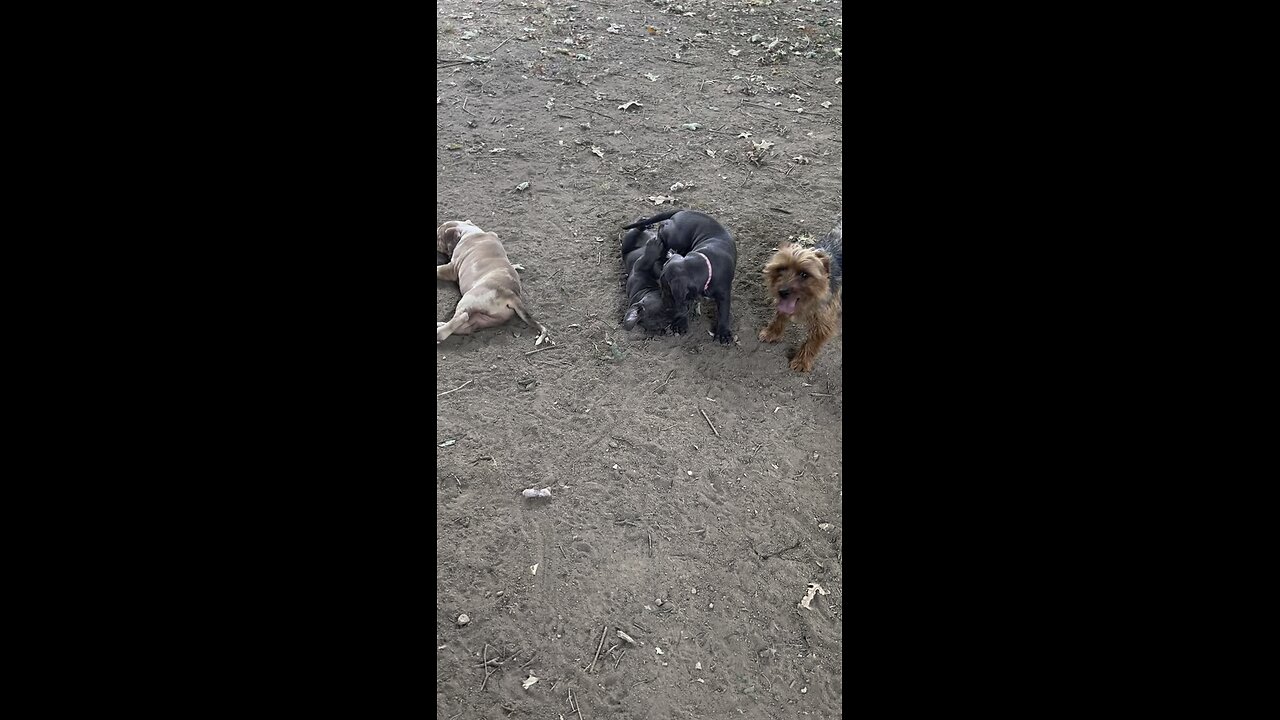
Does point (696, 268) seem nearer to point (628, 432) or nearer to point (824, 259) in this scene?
point (824, 259)

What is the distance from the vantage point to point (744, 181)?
23.4 ft

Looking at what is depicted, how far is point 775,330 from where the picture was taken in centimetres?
552

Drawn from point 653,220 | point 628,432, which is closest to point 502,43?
point 653,220

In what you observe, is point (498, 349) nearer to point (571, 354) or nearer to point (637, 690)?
point (571, 354)

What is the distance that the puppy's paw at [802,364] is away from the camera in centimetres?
530

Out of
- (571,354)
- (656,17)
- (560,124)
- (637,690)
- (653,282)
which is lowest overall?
(637,690)

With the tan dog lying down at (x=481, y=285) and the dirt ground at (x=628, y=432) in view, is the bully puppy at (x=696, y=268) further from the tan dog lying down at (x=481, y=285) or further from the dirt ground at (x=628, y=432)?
the tan dog lying down at (x=481, y=285)

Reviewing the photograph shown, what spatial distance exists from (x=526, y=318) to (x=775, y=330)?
5.66 feet

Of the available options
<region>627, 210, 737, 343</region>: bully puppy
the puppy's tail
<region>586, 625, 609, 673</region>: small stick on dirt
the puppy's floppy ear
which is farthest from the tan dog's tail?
<region>586, 625, 609, 673</region>: small stick on dirt

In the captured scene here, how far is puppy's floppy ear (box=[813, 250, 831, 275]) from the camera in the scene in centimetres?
511

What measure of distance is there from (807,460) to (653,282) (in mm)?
1785

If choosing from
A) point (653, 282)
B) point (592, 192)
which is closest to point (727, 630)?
point (653, 282)

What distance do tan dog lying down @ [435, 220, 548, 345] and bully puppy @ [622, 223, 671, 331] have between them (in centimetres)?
66

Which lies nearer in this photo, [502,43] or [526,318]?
[526,318]
